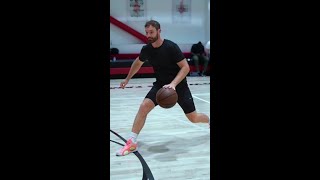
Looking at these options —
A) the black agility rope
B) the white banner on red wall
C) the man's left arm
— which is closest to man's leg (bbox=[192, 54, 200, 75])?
the white banner on red wall

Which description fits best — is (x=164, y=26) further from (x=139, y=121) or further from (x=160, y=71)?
(x=139, y=121)

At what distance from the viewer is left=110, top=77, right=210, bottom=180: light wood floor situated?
4117 mm

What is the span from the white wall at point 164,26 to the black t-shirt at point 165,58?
28.3 ft

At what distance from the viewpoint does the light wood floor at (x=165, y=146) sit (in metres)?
4.12

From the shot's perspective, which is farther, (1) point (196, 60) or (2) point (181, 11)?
(2) point (181, 11)

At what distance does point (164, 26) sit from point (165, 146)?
29.5 feet

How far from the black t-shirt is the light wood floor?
87cm

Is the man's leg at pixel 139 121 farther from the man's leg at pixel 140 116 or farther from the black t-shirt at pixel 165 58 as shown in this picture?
the black t-shirt at pixel 165 58

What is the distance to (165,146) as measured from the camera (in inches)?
205

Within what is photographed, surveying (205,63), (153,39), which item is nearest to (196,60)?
(205,63)

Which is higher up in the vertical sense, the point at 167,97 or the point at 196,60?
the point at 167,97
